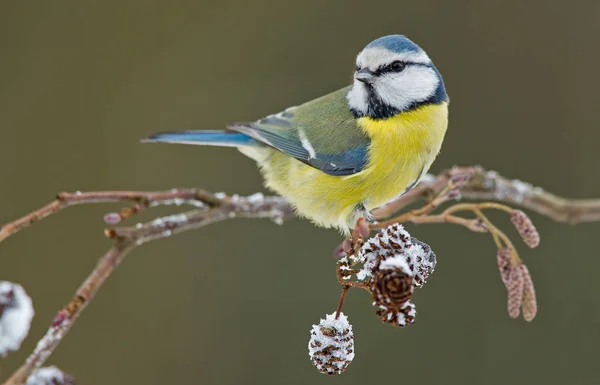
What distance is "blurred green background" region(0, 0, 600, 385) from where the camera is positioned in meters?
2.88

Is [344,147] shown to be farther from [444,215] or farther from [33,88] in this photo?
[33,88]

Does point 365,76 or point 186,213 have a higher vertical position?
point 365,76

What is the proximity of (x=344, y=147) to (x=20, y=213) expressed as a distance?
1.96 m

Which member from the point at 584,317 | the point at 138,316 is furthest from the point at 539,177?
the point at 138,316

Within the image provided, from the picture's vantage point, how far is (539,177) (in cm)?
318

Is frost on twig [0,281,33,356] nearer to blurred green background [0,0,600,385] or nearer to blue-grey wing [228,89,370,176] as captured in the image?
blue-grey wing [228,89,370,176]

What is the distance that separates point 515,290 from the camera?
1183 mm

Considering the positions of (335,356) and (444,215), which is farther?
(444,215)

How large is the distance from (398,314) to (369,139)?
78 centimetres

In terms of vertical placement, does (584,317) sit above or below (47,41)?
below

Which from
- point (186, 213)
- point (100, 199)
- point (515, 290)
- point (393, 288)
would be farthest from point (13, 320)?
point (515, 290)

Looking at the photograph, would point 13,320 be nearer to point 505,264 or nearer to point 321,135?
point 505,264

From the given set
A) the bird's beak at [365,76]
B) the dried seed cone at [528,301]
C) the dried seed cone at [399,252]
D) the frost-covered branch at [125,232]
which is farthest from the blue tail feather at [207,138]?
the dried seed cone at [528,301]

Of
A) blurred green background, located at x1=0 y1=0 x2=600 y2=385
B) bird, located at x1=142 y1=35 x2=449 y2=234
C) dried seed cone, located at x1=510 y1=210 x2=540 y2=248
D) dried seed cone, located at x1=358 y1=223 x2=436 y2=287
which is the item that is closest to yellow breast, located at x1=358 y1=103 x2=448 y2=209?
bird, located at x1=142 y1=35 x2=449 y2=234
